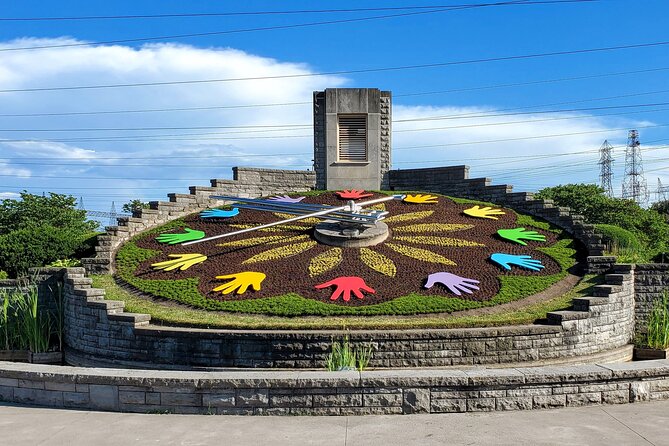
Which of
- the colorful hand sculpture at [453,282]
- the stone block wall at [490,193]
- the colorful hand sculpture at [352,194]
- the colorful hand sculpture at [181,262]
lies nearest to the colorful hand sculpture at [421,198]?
the stone block wall at [490,193]

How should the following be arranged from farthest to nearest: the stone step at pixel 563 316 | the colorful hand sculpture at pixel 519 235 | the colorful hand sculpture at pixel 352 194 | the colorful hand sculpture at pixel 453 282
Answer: the colorful hand sculpture at pixel 352 194 → the colorful hand sculpture at pixel 519 235 → the colorful hand sculpture at pixel 453 282 → the stone step at pixel 563 316

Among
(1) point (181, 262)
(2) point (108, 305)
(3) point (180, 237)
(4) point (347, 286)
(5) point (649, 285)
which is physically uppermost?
(3) point (180, 237)

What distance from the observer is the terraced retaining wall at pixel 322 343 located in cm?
1111

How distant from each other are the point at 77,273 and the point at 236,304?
178 inches

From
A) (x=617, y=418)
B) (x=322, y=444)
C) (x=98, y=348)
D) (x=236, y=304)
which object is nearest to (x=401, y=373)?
(x=322, y=444)

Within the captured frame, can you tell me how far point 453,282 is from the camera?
14.3 meters

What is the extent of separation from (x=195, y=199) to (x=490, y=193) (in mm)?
10260

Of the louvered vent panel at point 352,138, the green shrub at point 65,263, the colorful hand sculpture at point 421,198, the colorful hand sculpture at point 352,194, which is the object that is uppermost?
the louvered vent panel at point 352,138

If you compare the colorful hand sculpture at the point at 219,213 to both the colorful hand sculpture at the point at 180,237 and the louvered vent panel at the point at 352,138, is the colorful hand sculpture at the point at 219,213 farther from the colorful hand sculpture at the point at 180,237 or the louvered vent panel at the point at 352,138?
the louvered vent panel at the point at 352,138

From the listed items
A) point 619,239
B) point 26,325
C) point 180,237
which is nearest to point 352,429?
point 26,325

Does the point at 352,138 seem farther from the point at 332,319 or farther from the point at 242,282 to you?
the point at 332,319

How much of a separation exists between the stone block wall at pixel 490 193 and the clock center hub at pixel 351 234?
554 cm

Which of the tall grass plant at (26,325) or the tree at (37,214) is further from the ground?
the tree at (37,214)

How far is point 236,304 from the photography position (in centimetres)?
1335
